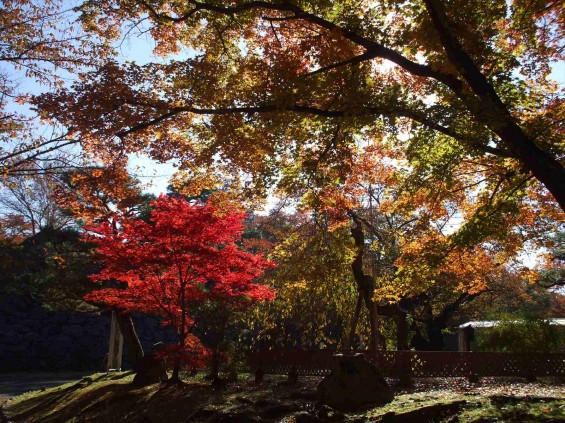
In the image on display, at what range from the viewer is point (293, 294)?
11.1 m

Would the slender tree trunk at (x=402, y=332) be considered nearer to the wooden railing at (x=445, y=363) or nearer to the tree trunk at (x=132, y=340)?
the wooden railing at (x=445, y=363)

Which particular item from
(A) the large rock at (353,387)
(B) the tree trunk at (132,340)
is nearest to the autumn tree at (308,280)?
(A) the large rock at (353,387)

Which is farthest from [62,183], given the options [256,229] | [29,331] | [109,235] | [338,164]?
[256,229]

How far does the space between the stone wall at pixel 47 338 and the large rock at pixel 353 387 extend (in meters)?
16.2

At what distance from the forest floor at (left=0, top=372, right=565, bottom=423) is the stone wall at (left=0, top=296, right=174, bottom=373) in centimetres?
880

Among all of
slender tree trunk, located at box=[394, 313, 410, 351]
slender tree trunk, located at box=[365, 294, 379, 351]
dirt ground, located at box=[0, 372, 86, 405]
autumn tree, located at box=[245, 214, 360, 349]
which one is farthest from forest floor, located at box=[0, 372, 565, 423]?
slender tree trunk, located at box=[394, 313, 410, 351]

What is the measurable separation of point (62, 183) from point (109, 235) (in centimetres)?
159

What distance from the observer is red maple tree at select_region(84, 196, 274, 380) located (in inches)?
383

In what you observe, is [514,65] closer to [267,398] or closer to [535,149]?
[535,149]

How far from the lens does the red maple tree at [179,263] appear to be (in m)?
9.73

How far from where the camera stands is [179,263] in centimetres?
998

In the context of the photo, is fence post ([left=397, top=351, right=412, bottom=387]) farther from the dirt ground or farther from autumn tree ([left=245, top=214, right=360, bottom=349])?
the dirt ground

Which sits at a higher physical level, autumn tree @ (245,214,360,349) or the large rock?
autumn tree @ (245,214,360,349)

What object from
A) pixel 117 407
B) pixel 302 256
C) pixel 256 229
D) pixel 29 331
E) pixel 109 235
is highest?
pixel 256 229
